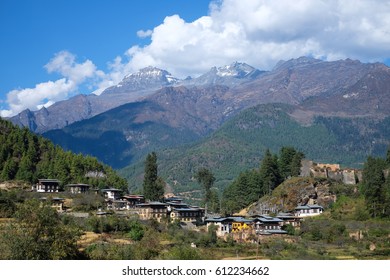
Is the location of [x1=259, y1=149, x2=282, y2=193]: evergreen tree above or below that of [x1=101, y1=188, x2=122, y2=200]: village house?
above

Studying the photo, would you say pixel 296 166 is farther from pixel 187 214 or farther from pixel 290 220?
pixel 187 214

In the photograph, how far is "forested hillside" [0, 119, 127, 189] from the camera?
75.9m

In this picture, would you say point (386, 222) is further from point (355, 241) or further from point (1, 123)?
point (1, 123)

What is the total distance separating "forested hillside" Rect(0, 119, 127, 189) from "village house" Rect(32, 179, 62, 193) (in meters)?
2.83

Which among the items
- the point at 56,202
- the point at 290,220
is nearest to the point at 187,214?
the point at 290,220

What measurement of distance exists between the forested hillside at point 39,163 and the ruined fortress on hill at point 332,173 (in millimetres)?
28984

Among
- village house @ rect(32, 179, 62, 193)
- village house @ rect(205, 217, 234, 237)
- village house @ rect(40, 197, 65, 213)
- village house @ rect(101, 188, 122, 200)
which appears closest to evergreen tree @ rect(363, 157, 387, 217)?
village house @ rect(205, 217, 234, 237)

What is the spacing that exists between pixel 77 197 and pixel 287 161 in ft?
112

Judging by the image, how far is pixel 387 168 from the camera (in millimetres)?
74500

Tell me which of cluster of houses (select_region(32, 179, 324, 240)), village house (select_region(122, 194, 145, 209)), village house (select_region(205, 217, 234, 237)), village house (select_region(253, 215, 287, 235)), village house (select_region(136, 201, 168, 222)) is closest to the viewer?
village house (select_region(253, 215, 287, 235))

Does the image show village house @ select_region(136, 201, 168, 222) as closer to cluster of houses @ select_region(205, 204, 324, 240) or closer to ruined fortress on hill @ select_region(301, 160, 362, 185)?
cluster of houses @ select_region(205, 204, 324, 240)

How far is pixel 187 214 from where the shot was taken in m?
69.9

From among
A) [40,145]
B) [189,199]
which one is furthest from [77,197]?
[189,199]

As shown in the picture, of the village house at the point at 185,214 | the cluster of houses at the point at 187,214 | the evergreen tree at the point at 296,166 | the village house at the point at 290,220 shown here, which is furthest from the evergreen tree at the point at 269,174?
the village house at the point at 290,220
